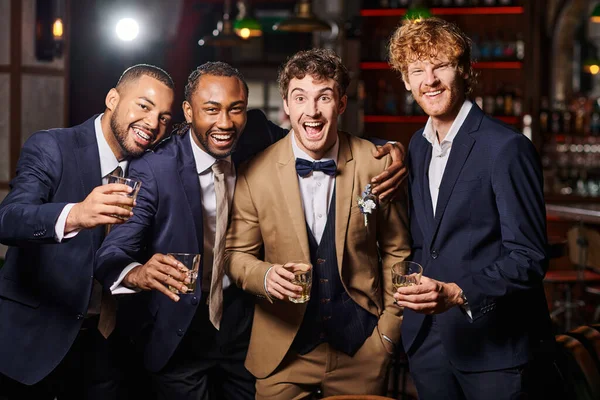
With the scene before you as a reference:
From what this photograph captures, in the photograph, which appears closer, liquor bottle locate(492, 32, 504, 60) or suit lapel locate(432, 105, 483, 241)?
suit lapel locate(432, 105, 483, 241)

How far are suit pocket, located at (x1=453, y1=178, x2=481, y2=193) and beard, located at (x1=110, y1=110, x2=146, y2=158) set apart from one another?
1000 mm

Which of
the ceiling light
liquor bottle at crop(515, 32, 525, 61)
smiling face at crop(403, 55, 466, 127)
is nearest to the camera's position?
smiling face at crop(403, 55, 466, 127)

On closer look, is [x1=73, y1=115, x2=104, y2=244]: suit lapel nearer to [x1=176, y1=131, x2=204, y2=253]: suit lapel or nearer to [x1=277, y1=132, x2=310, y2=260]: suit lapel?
[x1=176, y1=131, x2=204, y2=253]: suit lapel

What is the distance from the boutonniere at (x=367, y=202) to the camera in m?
2.40

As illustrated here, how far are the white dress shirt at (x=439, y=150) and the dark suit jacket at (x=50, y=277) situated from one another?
107 cm

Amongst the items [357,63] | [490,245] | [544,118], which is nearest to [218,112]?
[490,245]

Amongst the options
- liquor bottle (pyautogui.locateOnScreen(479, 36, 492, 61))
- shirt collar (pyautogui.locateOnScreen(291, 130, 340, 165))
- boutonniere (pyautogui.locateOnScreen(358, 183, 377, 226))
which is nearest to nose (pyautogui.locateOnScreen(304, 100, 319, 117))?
shirt collar (pyautogui.locateOnScreen(291, 130, 340, 165))

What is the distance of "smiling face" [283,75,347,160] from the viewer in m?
2.33

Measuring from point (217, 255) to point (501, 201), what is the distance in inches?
36.7

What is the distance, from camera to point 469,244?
7.30ft

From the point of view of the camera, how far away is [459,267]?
2.23 metres

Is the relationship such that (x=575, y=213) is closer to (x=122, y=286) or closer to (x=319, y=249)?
(x=319, y=249)

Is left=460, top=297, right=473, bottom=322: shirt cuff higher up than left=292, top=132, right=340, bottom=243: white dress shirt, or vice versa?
left=292, top=132, right=340, bottom=243: white dress shirt

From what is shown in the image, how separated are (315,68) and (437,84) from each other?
389 mm
